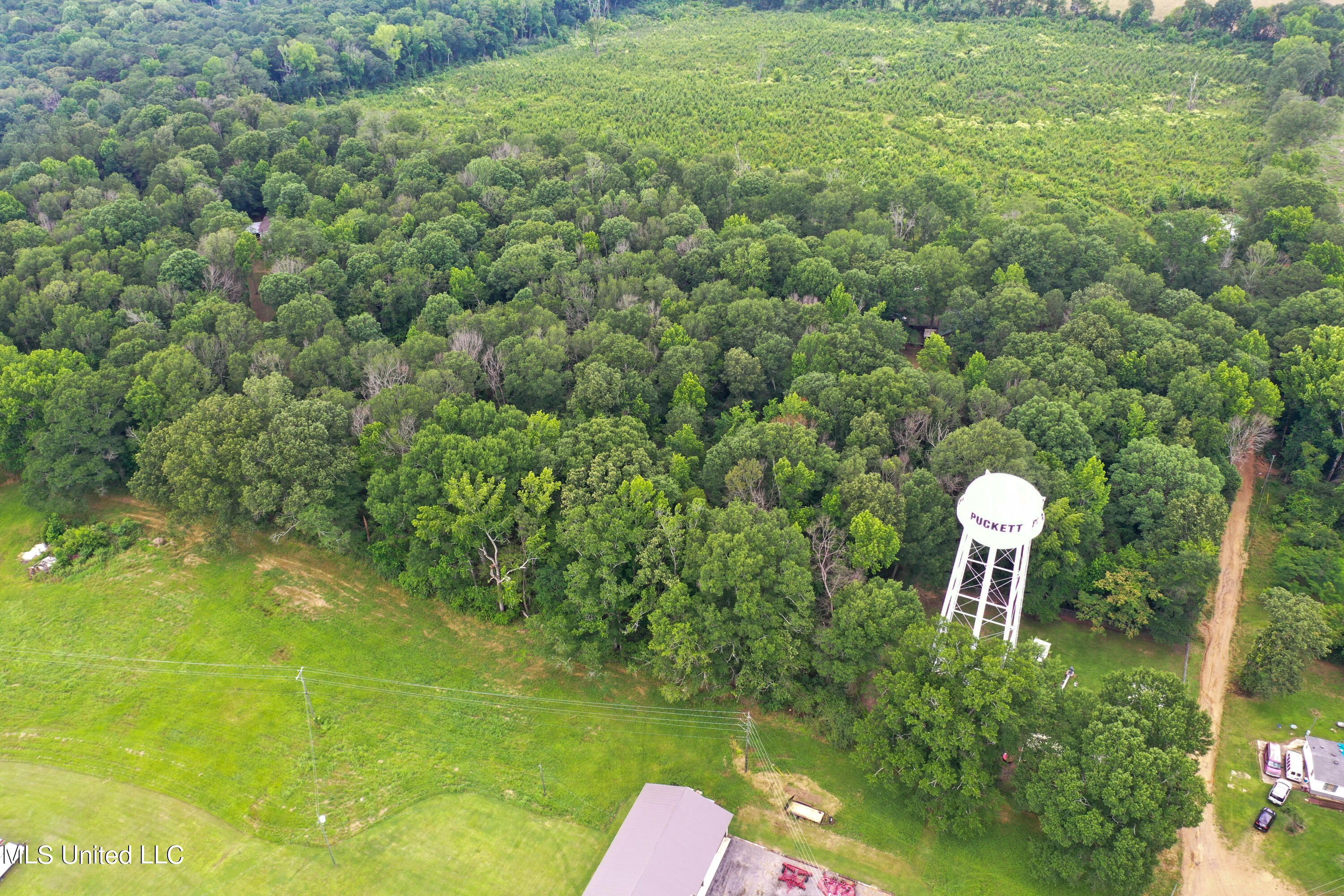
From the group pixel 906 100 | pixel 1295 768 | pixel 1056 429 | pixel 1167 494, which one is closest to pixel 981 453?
pixel 1056 429

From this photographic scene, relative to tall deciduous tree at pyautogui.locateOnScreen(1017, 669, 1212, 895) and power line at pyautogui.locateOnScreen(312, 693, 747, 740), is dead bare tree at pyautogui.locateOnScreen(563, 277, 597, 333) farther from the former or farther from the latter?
tall deciduous tree at pyautogui.locateOnScreen(1017, 669, 1212, 895)

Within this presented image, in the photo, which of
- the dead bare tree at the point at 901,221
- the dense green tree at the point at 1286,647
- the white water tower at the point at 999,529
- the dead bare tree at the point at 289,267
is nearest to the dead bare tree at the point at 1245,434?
the dense green tree at the point at 1286,647

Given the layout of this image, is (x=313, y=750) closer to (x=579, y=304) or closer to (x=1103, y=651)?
(x=579, y=304)

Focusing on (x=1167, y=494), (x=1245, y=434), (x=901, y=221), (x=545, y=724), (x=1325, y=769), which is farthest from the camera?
(x=901, y=221)

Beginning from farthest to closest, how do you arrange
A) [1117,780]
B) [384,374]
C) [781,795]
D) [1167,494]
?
[384,374] → [1167,494] → [781,795] → [1117,780]

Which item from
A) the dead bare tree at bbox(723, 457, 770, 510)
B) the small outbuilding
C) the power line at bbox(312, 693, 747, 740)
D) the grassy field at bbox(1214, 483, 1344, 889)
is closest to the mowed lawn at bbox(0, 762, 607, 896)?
the power line at bbox(312, 693, 747, 740)

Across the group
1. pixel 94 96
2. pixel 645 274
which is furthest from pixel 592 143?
pixel 94 96
